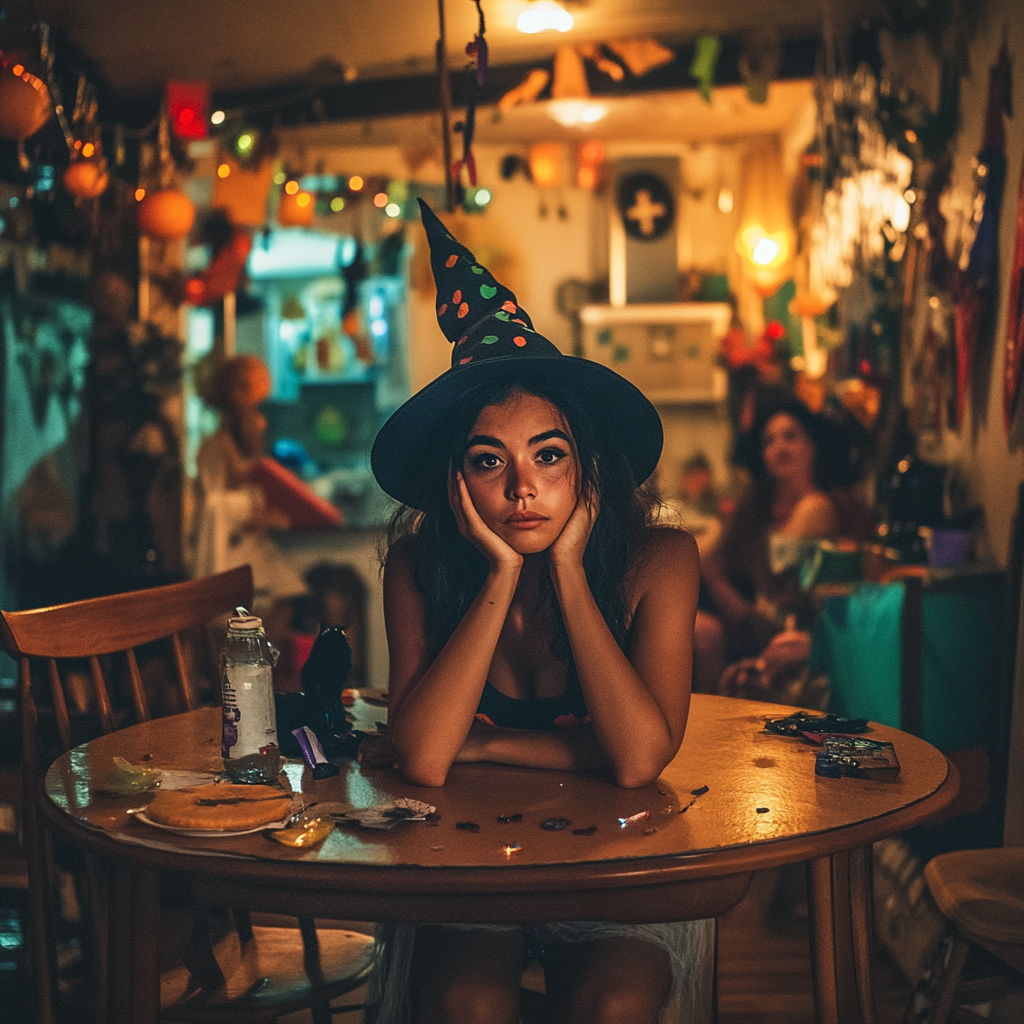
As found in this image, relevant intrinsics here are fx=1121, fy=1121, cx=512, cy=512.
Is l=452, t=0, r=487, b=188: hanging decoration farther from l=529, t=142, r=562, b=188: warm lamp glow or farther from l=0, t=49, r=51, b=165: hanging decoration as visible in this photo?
l=529, t=142, r=562, b=188: warm lamp glow

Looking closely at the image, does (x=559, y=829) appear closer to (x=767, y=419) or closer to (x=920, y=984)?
(x=920, y=984)

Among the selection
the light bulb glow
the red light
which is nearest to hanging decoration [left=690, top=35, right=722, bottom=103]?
the light bulb glow

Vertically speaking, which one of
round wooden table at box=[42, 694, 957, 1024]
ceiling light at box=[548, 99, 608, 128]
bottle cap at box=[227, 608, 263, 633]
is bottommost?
round wooden table at box=[42, 694, 957, 1024]

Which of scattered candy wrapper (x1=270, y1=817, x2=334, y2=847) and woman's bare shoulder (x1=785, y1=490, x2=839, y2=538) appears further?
woman's bare shoulder (x1=785, y1=490, x2=839, y2=538)

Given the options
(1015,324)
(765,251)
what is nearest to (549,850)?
(1015,324)

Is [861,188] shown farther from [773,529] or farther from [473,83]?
[473,83]

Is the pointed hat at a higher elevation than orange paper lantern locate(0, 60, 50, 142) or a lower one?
lower

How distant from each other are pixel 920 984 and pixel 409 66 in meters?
4.36

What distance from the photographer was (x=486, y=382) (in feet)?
5.18

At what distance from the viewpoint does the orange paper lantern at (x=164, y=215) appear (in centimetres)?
419

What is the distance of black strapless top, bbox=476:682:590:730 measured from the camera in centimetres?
158

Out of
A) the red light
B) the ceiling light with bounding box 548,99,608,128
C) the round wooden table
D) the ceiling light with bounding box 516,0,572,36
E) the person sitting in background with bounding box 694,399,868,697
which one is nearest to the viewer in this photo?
the round wooden table

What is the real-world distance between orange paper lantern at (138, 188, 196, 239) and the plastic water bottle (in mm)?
3188

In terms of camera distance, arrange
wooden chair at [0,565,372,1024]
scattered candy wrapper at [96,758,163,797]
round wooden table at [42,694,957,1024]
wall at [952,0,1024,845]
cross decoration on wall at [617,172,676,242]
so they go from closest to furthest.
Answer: round wooden table at [42,694,957,1024], scattered candy wrapper at [96,758,163,797], wooden chair at [0,565,372,1024], wall at [952,0,1024,845], cross decoration on wall at [617,172,676,242]
